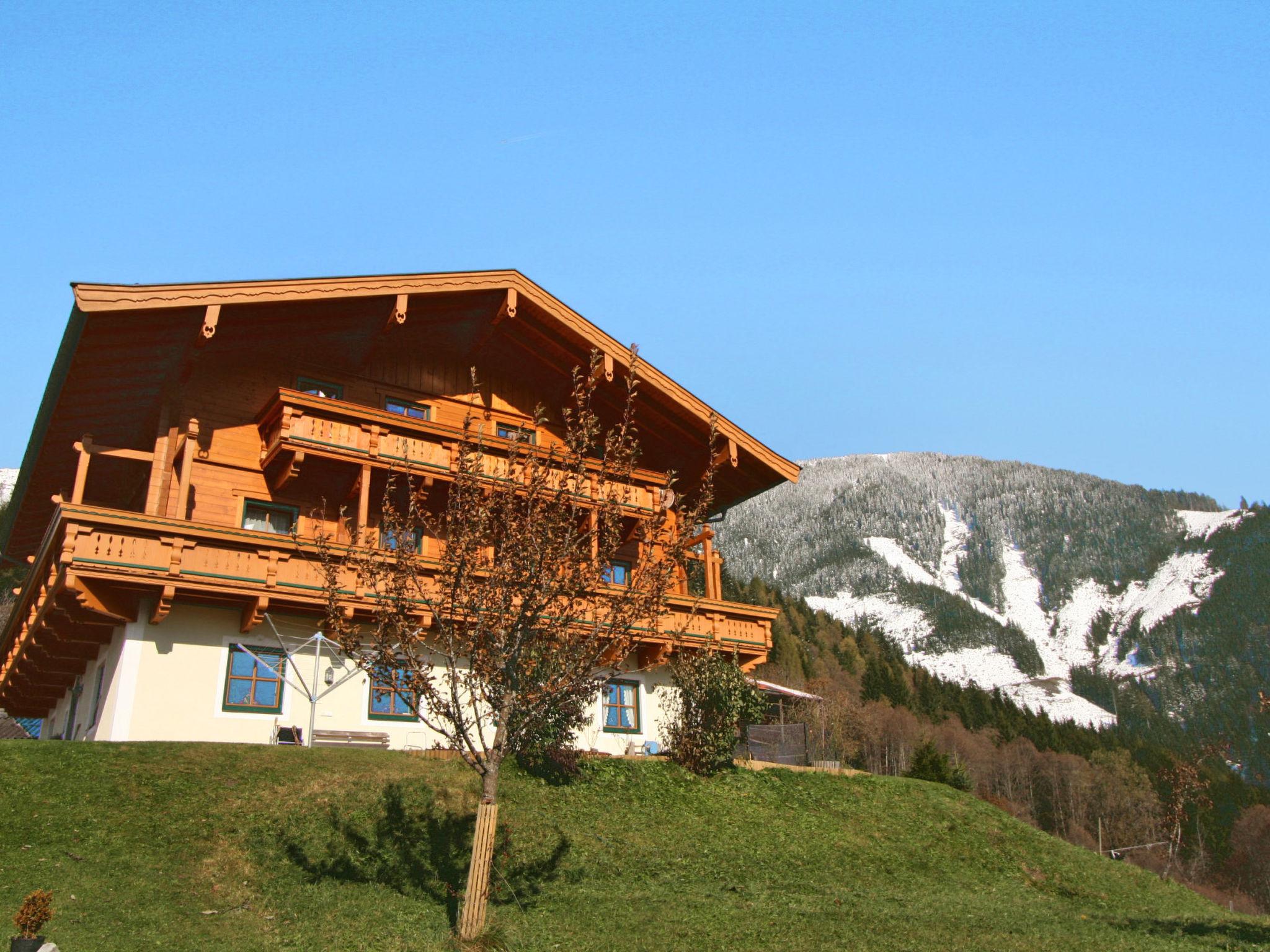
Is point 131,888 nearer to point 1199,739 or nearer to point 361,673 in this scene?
point 361,673

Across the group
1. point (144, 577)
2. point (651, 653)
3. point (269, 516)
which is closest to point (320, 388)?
point (269, 516)

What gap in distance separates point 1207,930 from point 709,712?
36.4ft

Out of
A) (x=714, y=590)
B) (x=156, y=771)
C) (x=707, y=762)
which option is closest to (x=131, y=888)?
(x=156, y=771)

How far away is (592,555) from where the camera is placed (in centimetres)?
1401

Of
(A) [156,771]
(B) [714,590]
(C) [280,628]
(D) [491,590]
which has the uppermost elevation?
(B) [714,590]

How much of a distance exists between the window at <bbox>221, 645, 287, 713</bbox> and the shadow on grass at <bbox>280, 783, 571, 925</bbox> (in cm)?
649

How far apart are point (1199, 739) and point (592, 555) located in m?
208

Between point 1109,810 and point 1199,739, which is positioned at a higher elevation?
point 1199,739

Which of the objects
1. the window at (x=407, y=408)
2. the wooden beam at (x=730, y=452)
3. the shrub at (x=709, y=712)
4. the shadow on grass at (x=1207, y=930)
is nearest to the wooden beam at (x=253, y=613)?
the window at (x=407, y=408)

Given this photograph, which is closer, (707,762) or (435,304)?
(707,762)

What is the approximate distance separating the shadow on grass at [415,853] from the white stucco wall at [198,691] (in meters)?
5.84

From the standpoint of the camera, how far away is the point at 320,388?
1133 inches

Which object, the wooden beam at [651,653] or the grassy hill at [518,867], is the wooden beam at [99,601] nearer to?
the grassy hill at [518,867]

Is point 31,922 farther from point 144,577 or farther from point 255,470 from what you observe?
point 255,470
